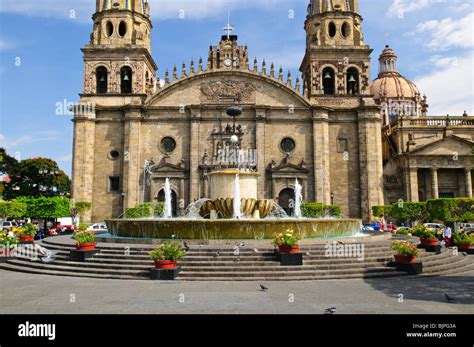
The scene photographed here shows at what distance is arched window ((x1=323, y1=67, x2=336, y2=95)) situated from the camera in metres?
42.8

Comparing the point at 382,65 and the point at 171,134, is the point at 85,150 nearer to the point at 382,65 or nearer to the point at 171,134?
Answer: the point at 171,134

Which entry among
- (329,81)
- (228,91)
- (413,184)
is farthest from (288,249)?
(329,81)

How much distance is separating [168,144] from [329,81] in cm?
1879

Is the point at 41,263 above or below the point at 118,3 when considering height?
below

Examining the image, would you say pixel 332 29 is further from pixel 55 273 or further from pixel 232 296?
pixel 232 296

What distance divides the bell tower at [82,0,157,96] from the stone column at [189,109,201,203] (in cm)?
651

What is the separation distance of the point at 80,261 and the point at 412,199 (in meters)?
36.2

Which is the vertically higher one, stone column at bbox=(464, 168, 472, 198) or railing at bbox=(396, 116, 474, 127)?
railing at bbox=(396, 116, 474, 127)

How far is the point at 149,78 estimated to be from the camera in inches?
1764

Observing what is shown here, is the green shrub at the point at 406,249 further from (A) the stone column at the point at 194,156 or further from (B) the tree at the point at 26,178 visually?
(B) the tree at the point at 26,178

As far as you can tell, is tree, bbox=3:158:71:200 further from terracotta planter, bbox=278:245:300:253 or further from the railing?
terracotta planter, bbox=278:245:300:253

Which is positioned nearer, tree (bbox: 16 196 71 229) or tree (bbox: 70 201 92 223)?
tree (bbox: 16 196 71 229)

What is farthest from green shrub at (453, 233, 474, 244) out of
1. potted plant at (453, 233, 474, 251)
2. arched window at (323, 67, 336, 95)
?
arched window at (323, 67, 336, 95)

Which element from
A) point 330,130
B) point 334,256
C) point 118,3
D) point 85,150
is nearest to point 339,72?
point 330,130
